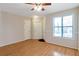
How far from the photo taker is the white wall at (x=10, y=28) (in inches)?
153

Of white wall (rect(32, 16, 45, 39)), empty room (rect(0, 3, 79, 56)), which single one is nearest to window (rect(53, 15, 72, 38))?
empty room (rect(0, 3, 79, 56))

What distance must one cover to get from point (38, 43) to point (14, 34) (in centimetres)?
155

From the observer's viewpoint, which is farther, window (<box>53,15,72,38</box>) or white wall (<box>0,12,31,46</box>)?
white wall (<box>0,12,31,46</box>)

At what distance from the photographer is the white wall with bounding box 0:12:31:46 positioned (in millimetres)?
3884

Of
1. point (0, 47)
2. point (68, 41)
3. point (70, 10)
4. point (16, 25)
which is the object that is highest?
point (70, 10)

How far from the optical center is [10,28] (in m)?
4.28

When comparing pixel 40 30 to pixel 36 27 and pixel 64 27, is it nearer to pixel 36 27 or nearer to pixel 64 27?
pixel 36 27

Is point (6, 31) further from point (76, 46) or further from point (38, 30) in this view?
point (76, 46)

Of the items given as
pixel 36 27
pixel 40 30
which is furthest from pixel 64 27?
pixel 36 27

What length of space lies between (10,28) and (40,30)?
1863mm

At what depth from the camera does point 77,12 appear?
3.32m

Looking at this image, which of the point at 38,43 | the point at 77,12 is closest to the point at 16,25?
the point at 38,43

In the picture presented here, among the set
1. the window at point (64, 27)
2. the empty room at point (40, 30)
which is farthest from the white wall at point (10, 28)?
the window at point (64, 27)

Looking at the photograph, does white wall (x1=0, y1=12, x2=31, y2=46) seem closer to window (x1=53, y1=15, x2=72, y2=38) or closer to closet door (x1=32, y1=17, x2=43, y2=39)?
closet door (x1=32, y1=17, x2=43, y2=39)
